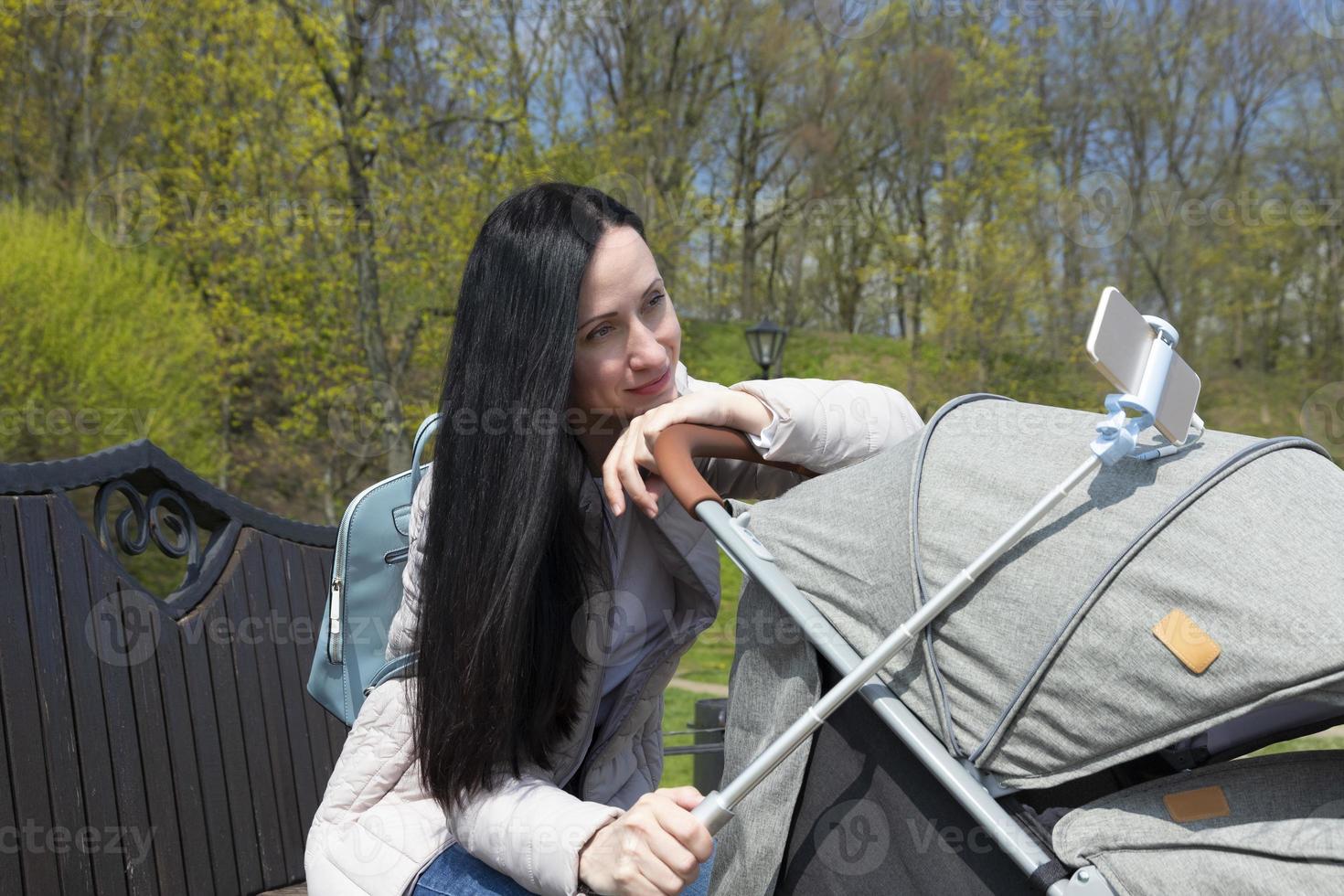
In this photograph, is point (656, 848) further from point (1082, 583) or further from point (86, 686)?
point (86, 686)

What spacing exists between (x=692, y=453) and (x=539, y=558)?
0.30 m

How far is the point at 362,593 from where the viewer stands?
87.8 inches

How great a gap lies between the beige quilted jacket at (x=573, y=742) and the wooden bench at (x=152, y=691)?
532 mm

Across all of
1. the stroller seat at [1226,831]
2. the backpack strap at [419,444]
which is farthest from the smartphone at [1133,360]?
the backpack strap at [419,444]

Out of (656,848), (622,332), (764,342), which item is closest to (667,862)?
(656,848)

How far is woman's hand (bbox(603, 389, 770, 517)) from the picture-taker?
5.59ft

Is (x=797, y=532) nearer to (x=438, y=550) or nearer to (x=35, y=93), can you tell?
(x=438, y=550)

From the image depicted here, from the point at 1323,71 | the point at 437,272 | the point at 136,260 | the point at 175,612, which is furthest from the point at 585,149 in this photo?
the point at 1323,71

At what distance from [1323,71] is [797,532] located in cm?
2548

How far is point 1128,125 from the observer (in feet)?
78.1

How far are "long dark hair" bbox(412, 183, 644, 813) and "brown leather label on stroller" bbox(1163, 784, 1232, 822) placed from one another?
37.7 inches

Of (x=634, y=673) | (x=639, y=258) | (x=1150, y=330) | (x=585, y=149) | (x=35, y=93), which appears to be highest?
(x=35, y=93)

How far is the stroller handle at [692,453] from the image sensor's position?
5.24 feet

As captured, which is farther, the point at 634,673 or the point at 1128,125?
the point at 1128,125
